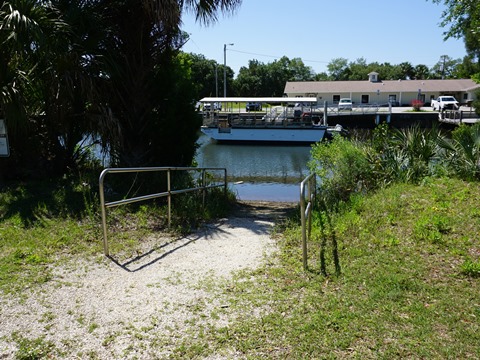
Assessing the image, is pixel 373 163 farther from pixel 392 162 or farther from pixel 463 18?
pixel 463 18

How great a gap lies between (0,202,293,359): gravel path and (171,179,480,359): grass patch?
27 cm

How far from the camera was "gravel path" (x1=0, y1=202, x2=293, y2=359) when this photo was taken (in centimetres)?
337

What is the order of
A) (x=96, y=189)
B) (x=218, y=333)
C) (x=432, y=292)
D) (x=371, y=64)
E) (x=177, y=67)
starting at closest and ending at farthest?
(x=218, y=333), (x=432, y=292), (x=96, y=189), (x=177, y=67), (x=371, y=64)

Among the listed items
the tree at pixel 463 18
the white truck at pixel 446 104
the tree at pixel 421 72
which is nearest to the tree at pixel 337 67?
the tree at pixel 421 72

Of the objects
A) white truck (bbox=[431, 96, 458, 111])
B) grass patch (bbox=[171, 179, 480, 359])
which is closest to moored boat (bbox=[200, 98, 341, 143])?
white truck (bbox=[431, 96, 458, 111])

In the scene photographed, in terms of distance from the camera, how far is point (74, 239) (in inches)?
228

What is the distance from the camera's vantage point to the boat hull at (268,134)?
34656 mm

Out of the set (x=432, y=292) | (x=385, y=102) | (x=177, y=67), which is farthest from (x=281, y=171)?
(x=385, y=102)

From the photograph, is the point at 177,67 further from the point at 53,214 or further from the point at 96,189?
the point at 53,214

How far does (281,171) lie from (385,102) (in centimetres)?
4390

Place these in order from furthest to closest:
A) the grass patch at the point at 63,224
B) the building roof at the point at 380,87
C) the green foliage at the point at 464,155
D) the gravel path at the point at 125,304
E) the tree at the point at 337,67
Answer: the tree at the point at 337,67, the building roof at the point at 380,87, the green foliage at the point at 464,155, the grass patch at the point at 63,224, the gravel path at the point at 125,304

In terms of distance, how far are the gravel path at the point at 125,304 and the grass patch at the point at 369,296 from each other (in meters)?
0.27

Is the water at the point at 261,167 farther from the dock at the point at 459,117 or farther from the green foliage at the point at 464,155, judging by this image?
the dock at the point at 459,117

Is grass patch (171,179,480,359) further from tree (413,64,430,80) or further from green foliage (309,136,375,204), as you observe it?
tree (413,64,430,80)
